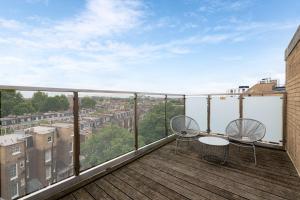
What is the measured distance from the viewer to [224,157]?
2.98 meters

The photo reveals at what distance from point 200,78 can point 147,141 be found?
10268 millimetres

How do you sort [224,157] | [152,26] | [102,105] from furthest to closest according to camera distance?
1. [152,26]
2. [224,157]
3. [102,105]

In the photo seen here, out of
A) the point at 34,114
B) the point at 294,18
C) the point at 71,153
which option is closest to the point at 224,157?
the point at 71,153

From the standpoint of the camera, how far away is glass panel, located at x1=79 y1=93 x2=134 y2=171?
2.11 meters

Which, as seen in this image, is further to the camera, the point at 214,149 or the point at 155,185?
the point at 214,149

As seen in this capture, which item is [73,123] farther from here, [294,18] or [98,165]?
[294,18]

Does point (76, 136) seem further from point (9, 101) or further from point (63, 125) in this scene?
point (9, 101)

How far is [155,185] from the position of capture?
202cm

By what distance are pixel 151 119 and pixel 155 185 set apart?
5.86 ft

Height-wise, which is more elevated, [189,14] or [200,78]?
[189,14]

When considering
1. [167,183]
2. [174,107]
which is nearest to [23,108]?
[167,183]

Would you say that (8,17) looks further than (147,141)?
Yes

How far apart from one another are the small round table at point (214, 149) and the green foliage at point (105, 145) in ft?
4.93

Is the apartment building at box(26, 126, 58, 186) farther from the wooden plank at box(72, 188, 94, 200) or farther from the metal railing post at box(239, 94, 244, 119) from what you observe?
the metal railing post at box(239, 94, 244, 119)
